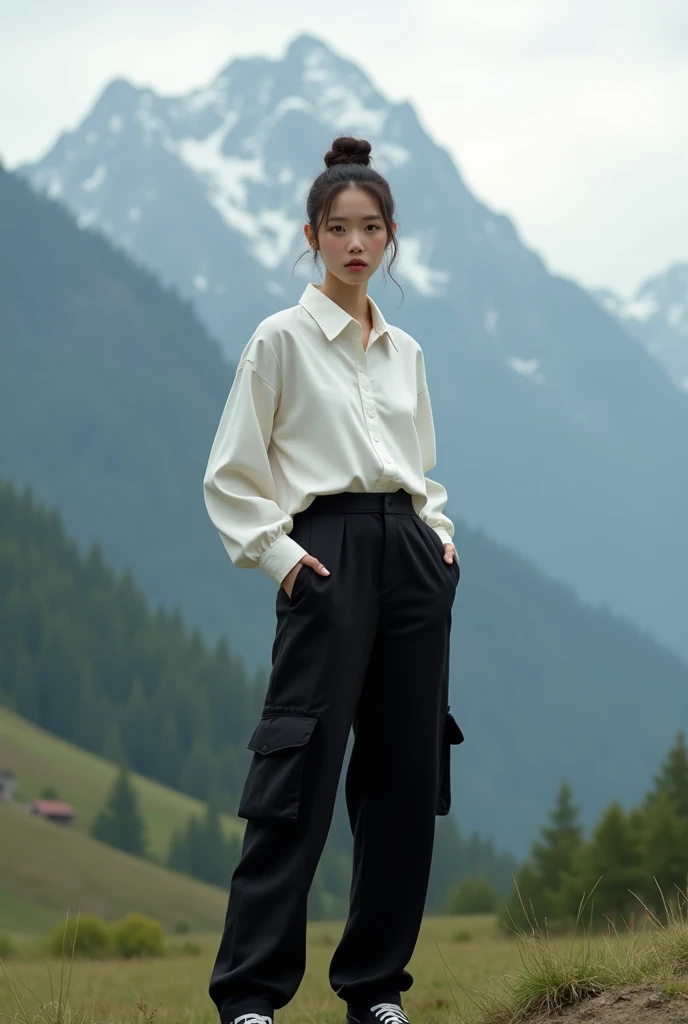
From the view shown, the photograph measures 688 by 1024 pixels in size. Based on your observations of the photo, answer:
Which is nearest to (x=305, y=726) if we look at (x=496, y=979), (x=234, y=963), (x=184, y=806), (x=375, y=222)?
(x=234, y=963)

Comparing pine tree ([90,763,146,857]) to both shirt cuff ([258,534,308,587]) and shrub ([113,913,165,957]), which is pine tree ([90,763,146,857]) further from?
shirt cuff ([258,534,308,587])

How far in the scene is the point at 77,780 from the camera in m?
99.4

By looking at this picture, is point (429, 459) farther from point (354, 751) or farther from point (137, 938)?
point (137, 938)

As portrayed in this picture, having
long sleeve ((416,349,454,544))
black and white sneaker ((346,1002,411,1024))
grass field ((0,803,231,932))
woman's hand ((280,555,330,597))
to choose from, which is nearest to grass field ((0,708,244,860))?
grass field ((0,803,231,932))

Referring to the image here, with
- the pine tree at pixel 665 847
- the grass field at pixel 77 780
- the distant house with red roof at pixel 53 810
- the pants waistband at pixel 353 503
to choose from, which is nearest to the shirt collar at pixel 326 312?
the pants waistband at pixel 353 503

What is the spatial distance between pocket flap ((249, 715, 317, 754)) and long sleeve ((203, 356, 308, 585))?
0.46 m

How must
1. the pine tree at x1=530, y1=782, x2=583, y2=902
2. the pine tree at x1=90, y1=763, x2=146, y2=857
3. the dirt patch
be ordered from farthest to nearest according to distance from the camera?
the pine tree at x1=90, y1=763, x2=146, y2=857
the pine tree at x1=530, y1=782, x2=583, y2=902
the dirt patch

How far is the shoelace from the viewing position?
480 cm

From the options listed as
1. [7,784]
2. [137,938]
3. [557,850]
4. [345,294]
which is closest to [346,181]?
[345,294]

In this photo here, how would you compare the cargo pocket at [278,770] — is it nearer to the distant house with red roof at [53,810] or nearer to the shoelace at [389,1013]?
the shoelace at [389,1013]

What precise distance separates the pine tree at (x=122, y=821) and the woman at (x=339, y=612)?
90.5 metres

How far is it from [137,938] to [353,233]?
1418 inches

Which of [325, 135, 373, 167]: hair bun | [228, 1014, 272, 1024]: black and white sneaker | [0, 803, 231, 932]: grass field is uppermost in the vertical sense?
[325, 135, 373, 167]: hair bun

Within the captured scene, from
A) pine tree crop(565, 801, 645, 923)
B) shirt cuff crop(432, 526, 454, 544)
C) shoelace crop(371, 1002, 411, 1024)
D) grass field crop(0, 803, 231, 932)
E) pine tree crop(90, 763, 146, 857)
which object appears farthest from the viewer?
pine tree crop(90, 763, 146, 857)
